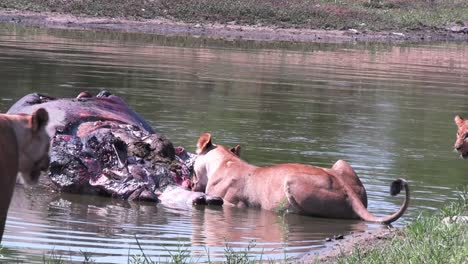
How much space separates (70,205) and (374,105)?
37.3 ft

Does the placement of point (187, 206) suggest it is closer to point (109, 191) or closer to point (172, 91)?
point (109, 191)

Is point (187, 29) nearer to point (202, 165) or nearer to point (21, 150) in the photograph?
point (202, 165)

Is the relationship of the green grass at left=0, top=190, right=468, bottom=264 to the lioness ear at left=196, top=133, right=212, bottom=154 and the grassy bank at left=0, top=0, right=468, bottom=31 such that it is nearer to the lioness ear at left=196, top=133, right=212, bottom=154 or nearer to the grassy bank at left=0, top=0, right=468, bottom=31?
the lioness ear at left=196, top=133, right=212, bottom=154

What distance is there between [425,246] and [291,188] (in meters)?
3.44

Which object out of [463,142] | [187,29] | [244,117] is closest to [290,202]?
[463,142]

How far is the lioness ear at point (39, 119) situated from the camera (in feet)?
21.9

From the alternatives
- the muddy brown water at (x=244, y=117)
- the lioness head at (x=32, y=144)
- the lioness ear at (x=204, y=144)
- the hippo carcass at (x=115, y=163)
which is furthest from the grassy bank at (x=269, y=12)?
the lioness head at (x=32, y=144)

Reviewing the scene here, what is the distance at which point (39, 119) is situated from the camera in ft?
22.0

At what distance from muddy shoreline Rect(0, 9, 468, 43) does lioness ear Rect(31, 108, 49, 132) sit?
33720 mm

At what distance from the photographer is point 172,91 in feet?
70.3

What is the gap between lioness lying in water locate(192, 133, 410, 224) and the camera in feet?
37.0

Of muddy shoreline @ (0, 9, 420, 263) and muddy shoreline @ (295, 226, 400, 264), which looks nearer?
muddy shoreline @ (295, 226, 400, 264)

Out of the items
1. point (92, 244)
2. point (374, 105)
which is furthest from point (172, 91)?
point (92, 244)

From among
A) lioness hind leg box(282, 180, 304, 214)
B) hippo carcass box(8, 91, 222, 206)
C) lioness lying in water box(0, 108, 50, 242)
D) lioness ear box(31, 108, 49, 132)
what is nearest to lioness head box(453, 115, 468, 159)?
lioness hind leg box(282, 180, 304, 214)
